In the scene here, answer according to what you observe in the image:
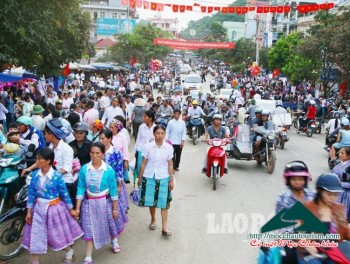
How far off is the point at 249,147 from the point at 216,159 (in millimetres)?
2019

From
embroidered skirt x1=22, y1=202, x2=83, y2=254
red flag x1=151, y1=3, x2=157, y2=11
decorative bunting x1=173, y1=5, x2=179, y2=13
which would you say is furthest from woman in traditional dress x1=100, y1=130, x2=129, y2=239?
decorative bunting x1=173, y1=5, x2=179, y2=13

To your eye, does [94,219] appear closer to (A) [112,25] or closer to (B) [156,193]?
(B) [156,193]

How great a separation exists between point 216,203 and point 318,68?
68.4 ft

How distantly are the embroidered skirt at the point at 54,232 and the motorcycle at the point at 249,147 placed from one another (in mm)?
6169

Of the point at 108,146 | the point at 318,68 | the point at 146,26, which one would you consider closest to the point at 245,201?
the point at 108,146

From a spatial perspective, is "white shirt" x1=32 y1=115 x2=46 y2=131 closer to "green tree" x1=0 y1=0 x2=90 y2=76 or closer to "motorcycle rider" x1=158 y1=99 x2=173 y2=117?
"green tree" x1=0 y1=0 x2=90 y2=76

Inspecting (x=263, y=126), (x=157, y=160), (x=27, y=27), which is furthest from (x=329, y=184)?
(x=263, y=126)

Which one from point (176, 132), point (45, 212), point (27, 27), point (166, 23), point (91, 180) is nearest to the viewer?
point (45, 212)

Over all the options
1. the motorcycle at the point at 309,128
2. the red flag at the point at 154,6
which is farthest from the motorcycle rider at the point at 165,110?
the red flag at the point at 154,6

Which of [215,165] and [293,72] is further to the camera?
[293,72]

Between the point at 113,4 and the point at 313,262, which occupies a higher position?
the point at 113,4

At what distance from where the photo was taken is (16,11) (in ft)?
26.1

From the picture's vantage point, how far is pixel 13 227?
17.2 ft

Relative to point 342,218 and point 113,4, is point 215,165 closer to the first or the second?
point 342,218
